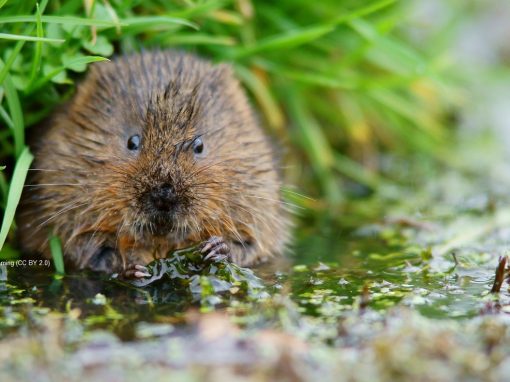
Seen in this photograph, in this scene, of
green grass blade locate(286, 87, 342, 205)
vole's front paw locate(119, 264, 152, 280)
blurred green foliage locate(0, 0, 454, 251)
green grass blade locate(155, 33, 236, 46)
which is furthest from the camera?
green grass blade locate(286, 87, 342, 205)

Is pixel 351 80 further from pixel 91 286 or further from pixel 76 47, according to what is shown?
pixel 91 286

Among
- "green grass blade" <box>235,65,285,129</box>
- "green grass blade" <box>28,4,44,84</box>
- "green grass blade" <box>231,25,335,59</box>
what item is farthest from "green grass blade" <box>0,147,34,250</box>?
"green grass blade" <box>235,65,285,129</box>

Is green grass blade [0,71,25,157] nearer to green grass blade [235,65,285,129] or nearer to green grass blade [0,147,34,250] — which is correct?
green grass blade [0,147,34,250]

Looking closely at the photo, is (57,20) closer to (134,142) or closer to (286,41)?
(134,142)

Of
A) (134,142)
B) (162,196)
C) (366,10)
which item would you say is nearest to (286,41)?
(366,10)

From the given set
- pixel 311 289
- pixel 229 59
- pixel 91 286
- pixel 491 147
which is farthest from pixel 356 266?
pixel 491 147
